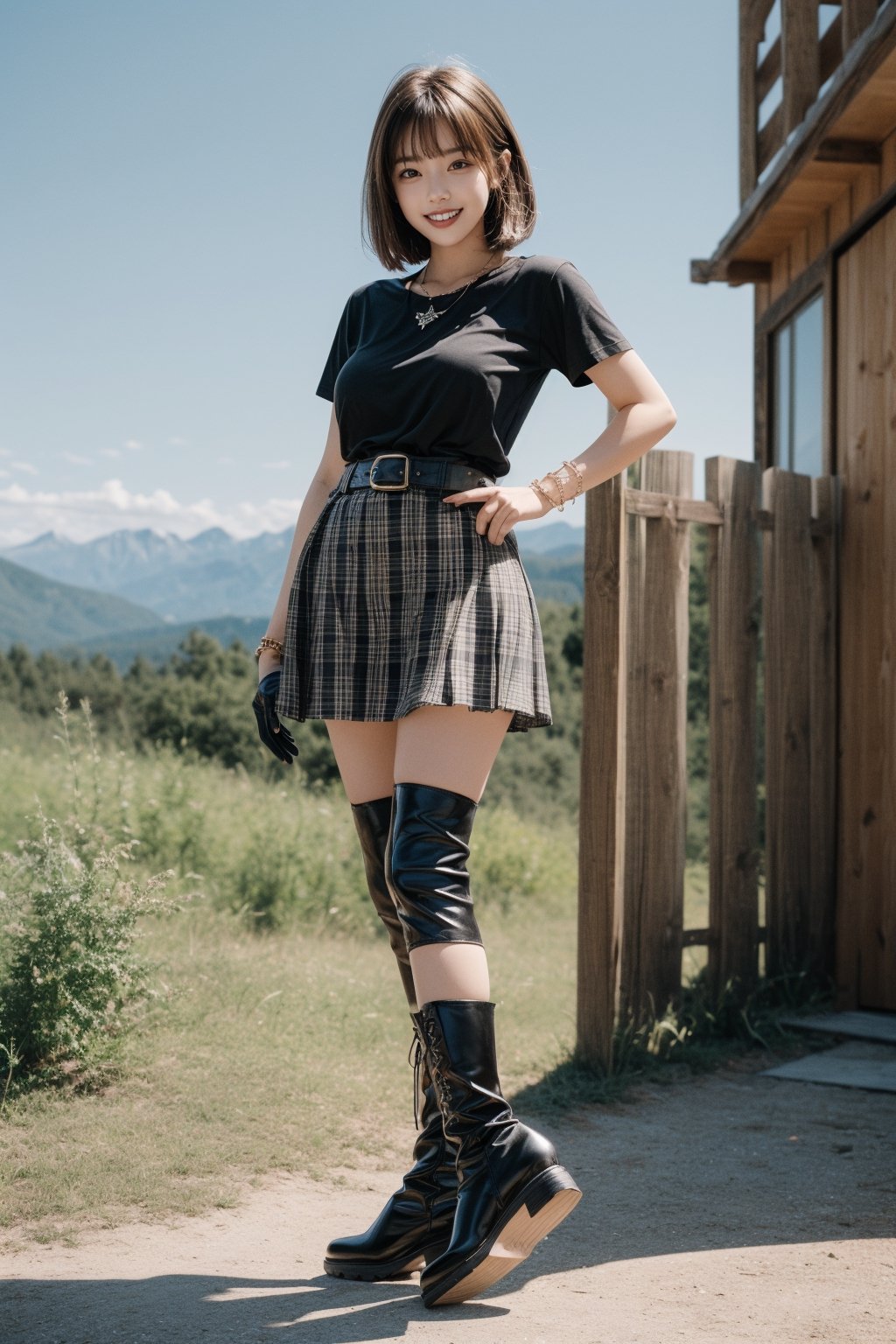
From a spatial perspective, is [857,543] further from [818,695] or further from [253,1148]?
[253,1148]

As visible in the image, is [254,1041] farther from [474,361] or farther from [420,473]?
[474,361]

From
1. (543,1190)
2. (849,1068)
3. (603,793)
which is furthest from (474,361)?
(849,1068)

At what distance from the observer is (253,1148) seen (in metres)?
2.69

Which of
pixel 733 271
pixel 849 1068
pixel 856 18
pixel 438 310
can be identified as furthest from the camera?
pixel 733 271

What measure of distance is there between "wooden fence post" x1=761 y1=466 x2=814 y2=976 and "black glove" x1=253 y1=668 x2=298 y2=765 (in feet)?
7.76

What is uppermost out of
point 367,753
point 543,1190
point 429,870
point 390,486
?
point 390,486

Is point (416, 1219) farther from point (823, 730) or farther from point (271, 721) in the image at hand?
point (823, 730)

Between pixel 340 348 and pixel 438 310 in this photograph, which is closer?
pixel 438 310

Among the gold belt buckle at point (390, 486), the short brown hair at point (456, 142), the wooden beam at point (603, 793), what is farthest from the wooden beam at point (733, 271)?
the gold belt buckle at point (390, 486)

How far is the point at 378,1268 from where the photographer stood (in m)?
2.06

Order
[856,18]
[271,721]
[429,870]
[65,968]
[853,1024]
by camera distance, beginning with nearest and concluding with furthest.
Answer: [429,870] → [271,721] → [65,968] → [853,1024] → [856,18]

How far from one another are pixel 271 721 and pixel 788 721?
250 centimetres

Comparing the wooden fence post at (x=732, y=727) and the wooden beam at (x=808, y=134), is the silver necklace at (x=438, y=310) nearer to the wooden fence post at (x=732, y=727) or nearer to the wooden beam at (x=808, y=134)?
the wooden fence post at (x=732, y=727)

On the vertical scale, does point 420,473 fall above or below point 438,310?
below
